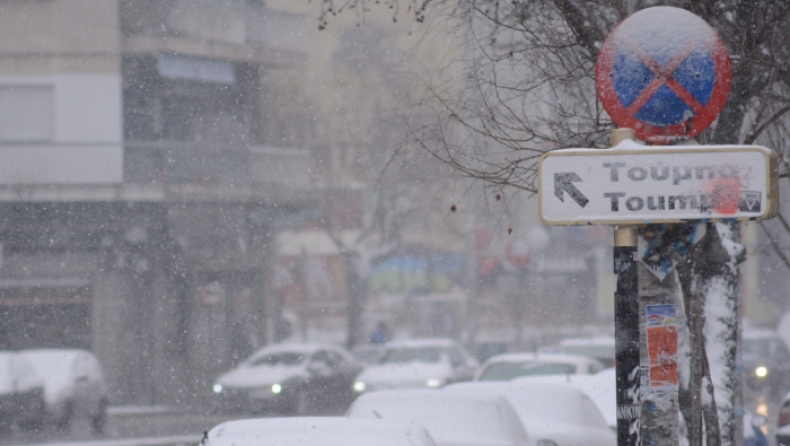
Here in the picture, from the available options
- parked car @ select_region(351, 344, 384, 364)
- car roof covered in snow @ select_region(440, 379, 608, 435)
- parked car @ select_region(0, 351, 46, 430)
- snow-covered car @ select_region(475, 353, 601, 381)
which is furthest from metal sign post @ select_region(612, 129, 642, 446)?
parked car @ select_region(351, 344, 384, 364)

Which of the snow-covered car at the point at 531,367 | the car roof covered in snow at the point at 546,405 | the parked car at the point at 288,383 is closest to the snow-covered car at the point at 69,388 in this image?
the parked car at the point at 288,383

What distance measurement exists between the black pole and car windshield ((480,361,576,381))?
43.4ft

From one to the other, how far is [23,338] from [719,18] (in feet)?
76.7

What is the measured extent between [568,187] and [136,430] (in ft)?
56.7

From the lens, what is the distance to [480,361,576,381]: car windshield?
16.9 meters

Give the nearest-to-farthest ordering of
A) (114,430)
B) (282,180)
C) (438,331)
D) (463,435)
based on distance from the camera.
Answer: (463,435) → (114,430) → (282,180) → (438,331)

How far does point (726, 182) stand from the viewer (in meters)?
3.48

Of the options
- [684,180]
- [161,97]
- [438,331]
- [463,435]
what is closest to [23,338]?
[161,97]

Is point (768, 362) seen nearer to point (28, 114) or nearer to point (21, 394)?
point (21, 394)

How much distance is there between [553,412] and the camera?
32.3 ft

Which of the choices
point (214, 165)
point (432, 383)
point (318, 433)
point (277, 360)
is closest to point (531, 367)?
point (432, 383)

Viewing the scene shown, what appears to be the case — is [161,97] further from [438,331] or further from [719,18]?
[719,18]

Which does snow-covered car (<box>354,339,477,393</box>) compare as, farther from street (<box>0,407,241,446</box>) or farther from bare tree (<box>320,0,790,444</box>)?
bare tree (<box>320,0,790,444</box>)

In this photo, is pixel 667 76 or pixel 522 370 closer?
pixel 667 76
